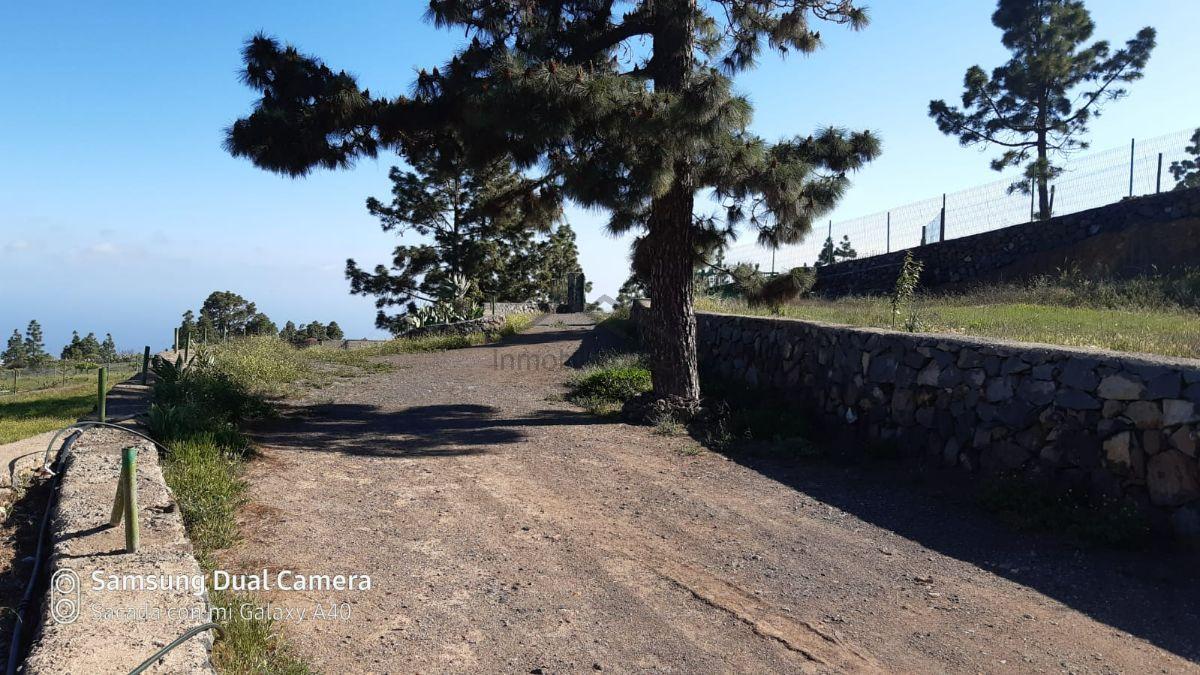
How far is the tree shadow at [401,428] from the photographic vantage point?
7.41 m

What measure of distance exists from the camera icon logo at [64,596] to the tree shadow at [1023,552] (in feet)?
15.8

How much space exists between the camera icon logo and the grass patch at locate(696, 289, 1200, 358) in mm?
6670

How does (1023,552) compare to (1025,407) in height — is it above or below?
below

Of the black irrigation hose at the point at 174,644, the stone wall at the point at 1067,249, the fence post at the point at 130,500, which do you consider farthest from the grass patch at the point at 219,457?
the stone wall at the point at 1067,249

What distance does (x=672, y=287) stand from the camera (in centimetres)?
920

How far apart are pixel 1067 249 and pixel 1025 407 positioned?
11936 millimetres

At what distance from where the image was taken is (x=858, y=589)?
4.29 m

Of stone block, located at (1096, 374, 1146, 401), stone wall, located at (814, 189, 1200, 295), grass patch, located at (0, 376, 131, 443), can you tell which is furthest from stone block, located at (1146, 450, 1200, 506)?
stone wall, located at (814, 189, 1200, 295)

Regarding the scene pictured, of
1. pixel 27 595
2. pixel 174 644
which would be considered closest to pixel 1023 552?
pixel 174 644

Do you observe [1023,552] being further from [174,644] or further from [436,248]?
[436,248]

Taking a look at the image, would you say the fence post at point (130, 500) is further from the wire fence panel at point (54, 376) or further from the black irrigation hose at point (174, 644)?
the wire fence panel at point (54, 376)

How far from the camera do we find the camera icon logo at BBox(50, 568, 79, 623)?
114 inches

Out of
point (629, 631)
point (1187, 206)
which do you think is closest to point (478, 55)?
point (629, 631)

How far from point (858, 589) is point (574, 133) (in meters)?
5.25
